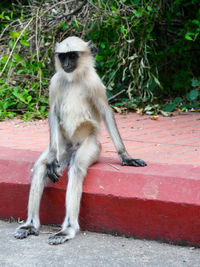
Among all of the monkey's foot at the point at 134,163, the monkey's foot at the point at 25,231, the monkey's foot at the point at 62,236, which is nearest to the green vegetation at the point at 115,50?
the monkey's foot at the point at 134,163

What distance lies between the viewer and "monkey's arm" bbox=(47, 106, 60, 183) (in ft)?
10.7

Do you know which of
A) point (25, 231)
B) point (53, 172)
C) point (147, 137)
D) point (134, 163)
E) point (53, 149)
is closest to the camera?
point (25, 231)

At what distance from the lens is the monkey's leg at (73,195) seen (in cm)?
303

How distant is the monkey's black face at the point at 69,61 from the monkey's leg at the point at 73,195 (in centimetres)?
67

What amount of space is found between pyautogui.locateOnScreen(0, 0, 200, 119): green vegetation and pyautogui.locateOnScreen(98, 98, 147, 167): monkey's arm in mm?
2779

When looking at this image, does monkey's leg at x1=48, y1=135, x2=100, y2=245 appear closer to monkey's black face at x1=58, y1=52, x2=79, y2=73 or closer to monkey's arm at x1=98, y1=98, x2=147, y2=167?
monkey's arm at x1=98, y1=98, x2=147, y2=167

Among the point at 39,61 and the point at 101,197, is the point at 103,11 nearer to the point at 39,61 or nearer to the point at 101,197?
the point at 39,61

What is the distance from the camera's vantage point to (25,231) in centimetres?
312

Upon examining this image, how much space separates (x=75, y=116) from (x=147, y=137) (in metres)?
1.39

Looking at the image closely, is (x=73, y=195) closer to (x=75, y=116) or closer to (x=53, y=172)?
(x=53, y=172)

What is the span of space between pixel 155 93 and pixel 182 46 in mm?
795

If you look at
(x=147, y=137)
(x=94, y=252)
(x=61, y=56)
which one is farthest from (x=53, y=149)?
(x=147, y=137)

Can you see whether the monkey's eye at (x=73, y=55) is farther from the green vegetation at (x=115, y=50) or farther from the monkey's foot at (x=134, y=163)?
the green vegetation at (x=115, y=50)

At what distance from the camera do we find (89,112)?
3658mm
